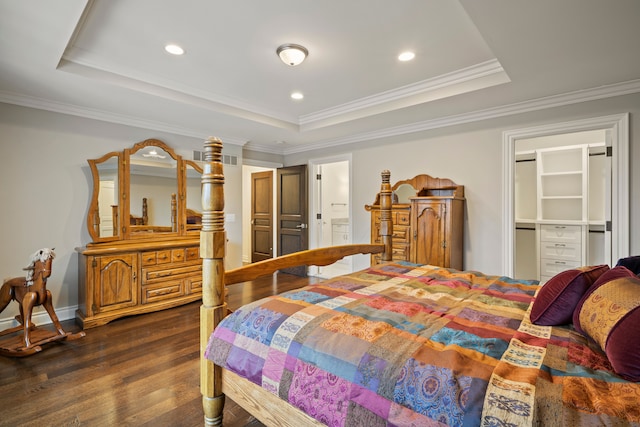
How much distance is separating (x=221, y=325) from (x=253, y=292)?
3.18 m

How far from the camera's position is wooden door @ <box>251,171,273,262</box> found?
6.31 metres

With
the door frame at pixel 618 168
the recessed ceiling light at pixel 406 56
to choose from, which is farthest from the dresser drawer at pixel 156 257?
the door frame at pixel 618 168

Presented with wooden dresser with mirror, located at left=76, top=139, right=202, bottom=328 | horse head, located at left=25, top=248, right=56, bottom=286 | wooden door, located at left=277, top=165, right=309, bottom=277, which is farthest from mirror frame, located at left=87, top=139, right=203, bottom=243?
wooden door, located at left=277, top=165, right=309, bottom=277

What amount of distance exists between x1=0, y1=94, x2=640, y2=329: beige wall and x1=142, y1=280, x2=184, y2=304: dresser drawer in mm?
780

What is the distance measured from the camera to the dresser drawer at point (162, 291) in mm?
3615

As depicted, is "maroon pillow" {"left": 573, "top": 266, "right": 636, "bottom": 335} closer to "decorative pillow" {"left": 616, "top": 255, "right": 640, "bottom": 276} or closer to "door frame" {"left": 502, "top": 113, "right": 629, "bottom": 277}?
"decorative pillow" {"left": 616, "top": 255, "right": 640, "bottom": 276}

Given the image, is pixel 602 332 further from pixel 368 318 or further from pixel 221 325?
pixel 221 325

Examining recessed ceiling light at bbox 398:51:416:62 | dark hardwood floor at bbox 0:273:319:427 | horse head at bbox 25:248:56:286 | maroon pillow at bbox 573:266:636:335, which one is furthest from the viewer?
horse head at bbox 25:248:56:286

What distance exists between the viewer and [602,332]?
1.05m

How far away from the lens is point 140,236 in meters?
3.86

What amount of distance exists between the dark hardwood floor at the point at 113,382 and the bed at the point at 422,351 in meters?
0.58

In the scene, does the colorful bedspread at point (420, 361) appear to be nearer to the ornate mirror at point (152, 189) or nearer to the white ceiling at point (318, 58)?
the white ceiling at point (318, 58)

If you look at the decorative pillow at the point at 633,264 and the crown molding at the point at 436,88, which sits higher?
the crown molding at the point at 436,88

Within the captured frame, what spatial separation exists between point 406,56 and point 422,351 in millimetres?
2416
